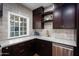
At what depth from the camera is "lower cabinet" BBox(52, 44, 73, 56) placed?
1.21 m

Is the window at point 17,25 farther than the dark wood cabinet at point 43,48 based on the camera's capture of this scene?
No

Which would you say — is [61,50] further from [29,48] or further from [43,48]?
[29,48]

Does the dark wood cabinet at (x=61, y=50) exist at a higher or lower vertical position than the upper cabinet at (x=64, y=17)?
lower

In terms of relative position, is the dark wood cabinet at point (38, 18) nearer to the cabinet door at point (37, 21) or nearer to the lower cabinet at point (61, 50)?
the cabinet door at point (37, 21)

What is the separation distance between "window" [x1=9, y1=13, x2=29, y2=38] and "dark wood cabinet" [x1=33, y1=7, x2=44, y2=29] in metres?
0.13

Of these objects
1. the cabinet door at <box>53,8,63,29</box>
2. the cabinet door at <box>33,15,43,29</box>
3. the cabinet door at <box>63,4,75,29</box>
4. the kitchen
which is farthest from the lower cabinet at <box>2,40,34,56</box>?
the cabinet door at <box>63,4,75,29</box>

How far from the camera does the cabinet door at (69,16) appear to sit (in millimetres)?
1248

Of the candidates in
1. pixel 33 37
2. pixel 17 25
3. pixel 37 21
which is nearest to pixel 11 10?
pixel 17 25

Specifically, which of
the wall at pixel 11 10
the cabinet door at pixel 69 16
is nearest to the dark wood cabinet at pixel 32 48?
the wall at pixel 11 10

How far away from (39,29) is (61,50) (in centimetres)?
50

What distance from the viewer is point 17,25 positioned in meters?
1.27

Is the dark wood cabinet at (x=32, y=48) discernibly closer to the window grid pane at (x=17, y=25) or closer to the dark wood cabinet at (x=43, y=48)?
the dark wood cabinet at (x=43, y=48)

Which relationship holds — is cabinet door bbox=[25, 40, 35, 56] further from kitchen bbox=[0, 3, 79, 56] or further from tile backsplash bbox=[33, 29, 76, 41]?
tile backsplash bbox=[33, 29, 76, 41]

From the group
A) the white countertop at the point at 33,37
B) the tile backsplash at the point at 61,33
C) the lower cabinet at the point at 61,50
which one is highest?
the tile backsplash at the point at 61,33
